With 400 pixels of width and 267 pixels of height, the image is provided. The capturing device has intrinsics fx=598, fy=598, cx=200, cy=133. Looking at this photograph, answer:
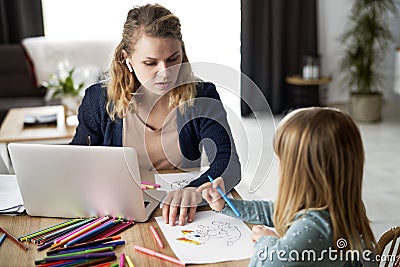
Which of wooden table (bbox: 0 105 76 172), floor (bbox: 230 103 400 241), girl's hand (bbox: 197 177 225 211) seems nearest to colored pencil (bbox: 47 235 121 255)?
girl's hand (bbox: 197 177 225 211)

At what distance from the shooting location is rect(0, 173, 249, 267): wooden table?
129 cm

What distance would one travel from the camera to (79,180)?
146 cm

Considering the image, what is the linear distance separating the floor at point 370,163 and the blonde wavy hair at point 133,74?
208 millimetres

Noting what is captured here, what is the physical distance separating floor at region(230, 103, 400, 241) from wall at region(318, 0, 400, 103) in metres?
0.37

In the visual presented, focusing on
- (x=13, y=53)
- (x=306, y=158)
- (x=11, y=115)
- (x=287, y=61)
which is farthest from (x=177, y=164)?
(x=287, y=61)

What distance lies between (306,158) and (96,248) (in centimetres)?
53

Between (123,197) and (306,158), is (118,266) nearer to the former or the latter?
(123,197)

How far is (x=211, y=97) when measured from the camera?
1.86 m

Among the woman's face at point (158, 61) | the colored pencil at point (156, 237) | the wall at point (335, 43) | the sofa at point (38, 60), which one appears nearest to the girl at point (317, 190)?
the colored pencil at point (156, 237)

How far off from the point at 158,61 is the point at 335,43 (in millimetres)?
3998

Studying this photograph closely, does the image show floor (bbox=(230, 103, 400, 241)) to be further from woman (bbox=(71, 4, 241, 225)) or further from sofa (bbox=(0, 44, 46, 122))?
sofa (bbox=(0, 44, 46, 122))

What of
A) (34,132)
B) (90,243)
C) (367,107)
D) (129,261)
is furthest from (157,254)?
(367,107)

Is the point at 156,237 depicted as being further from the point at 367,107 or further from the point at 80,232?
the point at 367,107

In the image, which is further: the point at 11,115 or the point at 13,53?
the point at 13,53
